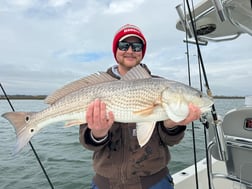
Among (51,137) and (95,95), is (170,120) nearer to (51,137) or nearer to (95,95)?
(95,95)

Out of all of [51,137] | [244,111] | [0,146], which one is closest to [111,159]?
[244,111]

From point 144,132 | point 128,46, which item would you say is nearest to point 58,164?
point 128,46

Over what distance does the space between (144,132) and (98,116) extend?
322mm

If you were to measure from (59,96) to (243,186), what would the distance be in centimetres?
208

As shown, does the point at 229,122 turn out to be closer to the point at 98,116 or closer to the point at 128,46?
the point at 128,46

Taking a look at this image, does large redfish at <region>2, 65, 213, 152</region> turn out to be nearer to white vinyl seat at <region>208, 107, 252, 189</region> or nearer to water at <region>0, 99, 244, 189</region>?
white vinyl seat at <region>208, 107, 252, 189</region>

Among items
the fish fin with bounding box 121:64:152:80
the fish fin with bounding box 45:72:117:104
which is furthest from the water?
the fish fin with bounding box 121:64:152:80

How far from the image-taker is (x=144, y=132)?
1.82m

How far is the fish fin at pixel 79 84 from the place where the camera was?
1.90 meters

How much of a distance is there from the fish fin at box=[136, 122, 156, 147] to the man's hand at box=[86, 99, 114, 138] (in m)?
0.20

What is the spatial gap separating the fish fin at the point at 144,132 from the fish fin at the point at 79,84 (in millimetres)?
379

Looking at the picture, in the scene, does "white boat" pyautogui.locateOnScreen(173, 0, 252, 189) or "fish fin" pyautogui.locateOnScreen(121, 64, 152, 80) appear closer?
"fish fin" pyautogui.locateOnScreen(121, 64, 152, 80)

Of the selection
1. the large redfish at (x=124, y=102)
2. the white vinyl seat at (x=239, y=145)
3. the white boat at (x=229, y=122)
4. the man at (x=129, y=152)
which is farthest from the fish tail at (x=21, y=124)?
the white vinyl seat at (x=239, y=145)

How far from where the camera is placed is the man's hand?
1.79 meters
